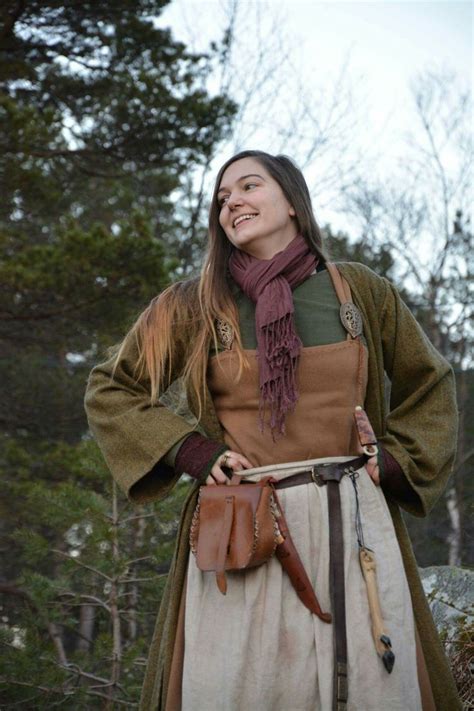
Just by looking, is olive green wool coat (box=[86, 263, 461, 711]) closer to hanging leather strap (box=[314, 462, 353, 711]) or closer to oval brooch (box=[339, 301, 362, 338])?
oval brooch (box=[339, 301, 362, 338])

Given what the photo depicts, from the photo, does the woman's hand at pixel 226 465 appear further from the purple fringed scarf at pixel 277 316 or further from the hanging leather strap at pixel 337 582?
the hanging leather strap at pixel 337 582

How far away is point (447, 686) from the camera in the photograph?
2.59m

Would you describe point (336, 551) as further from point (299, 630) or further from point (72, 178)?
point (72, 178)

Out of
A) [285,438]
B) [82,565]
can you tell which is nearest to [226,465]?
[285,438]

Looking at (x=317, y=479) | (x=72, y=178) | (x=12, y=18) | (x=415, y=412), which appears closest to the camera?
(x=317, y=479)

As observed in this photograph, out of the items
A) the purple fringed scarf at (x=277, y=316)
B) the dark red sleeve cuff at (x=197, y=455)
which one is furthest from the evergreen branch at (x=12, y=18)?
the dark red sleeve cuff at (x=197, y=455)

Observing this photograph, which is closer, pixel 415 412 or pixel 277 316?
pixel 277 316

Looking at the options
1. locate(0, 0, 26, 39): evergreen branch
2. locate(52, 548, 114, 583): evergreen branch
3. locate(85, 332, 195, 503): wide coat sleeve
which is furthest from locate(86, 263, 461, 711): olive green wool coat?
locate(0, 0, 26, 39): evergreen branch

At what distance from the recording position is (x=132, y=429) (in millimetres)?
2760

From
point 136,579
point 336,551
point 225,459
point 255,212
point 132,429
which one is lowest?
point 336,551

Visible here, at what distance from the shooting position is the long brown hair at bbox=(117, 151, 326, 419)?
2854 mm

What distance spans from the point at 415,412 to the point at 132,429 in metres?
0.96

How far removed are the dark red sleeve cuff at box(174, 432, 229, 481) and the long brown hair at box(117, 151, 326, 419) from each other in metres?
0.16

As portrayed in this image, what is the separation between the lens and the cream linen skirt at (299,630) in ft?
7.84
